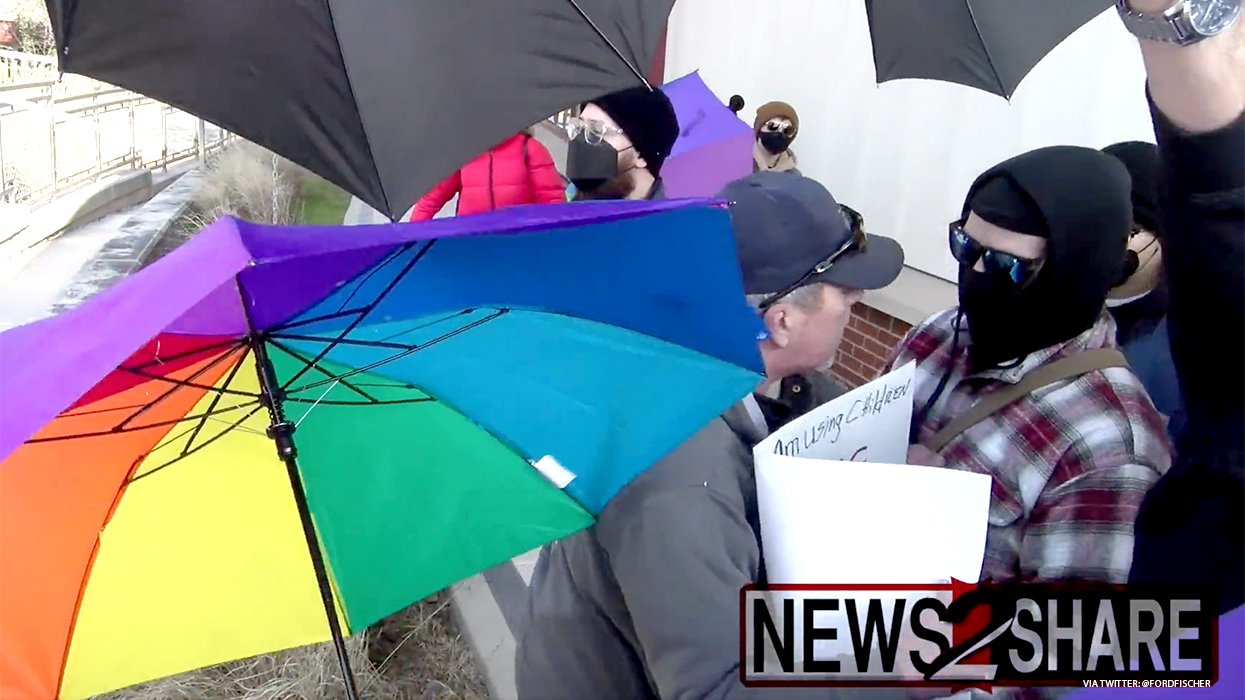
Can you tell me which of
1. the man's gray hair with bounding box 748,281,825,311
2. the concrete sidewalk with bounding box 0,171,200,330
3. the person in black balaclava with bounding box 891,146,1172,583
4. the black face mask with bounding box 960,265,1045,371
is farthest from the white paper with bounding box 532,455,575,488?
the concrete sidewalk with bounding box 0,171,200,330

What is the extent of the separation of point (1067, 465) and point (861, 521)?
50 cm

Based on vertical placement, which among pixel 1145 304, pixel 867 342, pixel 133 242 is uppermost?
pixel 1145 304

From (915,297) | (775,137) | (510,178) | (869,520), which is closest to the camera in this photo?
(869,520)

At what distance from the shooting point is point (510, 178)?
150 inches

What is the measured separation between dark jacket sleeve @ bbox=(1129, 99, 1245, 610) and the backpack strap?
57 centimetres

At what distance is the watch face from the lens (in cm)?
86

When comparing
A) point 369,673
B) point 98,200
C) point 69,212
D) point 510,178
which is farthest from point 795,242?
point 98,200

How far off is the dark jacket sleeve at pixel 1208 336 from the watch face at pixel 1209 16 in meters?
0.08

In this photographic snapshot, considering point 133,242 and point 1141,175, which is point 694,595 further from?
point 133,242

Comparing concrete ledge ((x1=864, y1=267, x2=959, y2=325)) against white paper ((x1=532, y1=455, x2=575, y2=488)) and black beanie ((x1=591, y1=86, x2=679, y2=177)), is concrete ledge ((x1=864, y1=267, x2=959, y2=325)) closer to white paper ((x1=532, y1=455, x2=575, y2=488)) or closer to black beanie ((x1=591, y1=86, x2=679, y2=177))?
black beanie ((x1=591, y1=86, x2=679, y2=177))

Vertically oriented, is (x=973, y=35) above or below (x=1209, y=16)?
above

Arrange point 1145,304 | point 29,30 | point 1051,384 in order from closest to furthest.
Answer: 1. point 1051,384
2. point 1145,304
3. point 29,30

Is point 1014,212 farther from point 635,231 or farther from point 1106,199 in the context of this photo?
point 635,231

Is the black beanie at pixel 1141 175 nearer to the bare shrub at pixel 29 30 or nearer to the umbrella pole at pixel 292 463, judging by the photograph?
the umbrella pole at pixel 292 463
